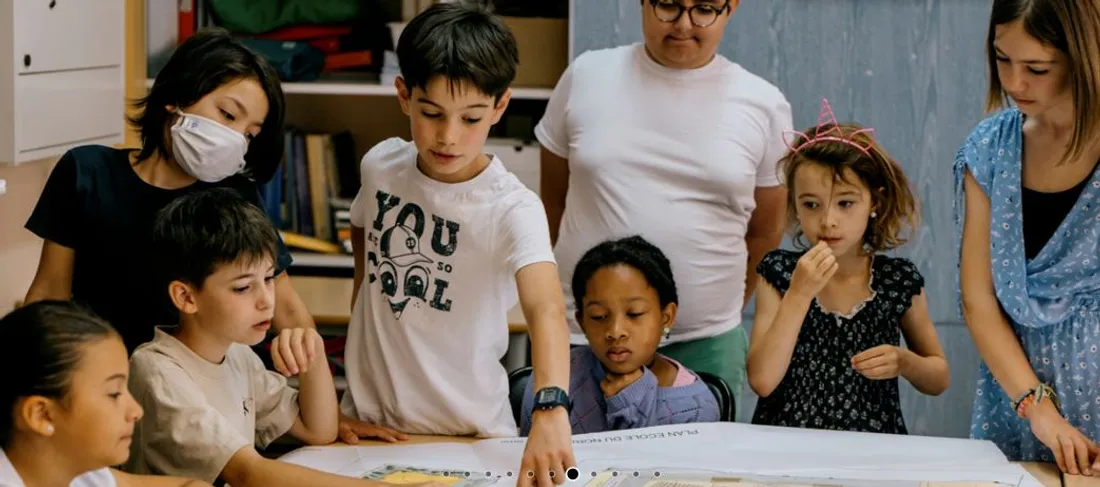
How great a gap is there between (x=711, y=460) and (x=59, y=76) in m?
1.84

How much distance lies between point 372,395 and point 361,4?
6.09 feet

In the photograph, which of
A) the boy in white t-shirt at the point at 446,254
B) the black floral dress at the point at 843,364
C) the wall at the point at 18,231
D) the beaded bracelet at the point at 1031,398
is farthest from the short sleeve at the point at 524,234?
the wall at the point at 18,231

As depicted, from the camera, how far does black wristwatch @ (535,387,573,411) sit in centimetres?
156

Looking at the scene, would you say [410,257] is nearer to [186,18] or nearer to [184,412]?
[184,412]

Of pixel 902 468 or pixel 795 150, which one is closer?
pixel 902 468

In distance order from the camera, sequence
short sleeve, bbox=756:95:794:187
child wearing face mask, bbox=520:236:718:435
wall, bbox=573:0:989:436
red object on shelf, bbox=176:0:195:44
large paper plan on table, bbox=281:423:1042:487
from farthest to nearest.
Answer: red object on shelf, bbox=176:0:195:44 < wall, bbox=573:0:989:436 < short sleeve, bbox=756:95:794:187 < child wearing face mask, bbox=520:236:718:435 < large paper plan on table, bbox=281:423:1042:487

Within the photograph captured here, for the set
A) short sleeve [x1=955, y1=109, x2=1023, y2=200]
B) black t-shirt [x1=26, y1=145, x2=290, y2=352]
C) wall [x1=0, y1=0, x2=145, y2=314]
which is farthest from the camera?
wall [x1=0, y1=0, x2=145, y2=314]

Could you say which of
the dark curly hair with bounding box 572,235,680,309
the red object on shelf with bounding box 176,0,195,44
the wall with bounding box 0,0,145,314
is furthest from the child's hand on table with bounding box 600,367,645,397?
the red object on shelf with bounding box 176,0,195,44

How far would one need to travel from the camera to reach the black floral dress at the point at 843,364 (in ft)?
6.73

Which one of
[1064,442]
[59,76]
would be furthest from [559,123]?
[59,76]

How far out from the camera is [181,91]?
1777 millimetres

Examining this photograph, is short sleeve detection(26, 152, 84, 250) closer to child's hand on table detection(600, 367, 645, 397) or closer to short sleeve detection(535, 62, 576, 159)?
child's hand on table detection(600, 367, 645, 397)

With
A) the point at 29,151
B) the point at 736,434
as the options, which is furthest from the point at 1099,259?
the point at 29,151

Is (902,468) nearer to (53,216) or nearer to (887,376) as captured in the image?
(887,376)
